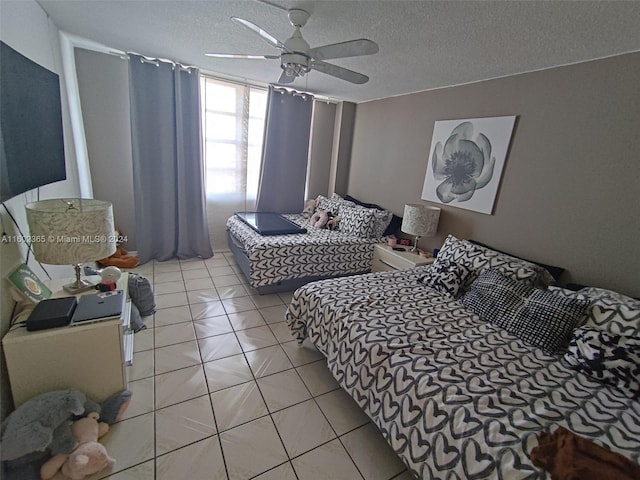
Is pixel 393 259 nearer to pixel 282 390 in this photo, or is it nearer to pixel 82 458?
pixel 282 390

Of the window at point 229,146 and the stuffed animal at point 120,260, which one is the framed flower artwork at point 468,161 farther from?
the stuffed animal at point 120,260

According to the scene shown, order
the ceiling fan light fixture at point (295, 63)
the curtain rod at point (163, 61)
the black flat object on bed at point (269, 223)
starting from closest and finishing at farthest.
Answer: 1. the ceiling fan light fixture at point (295, 63)
2. the curtain rod at point (163, 61)
3. the black flat object on bed at point (269, 223)

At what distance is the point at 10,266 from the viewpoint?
4.62 ft

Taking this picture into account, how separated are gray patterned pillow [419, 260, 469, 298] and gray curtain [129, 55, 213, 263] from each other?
A: 112 inches

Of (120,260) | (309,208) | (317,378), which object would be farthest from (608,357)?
(120,260)

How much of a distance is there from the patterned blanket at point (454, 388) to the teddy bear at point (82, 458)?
3.97ft

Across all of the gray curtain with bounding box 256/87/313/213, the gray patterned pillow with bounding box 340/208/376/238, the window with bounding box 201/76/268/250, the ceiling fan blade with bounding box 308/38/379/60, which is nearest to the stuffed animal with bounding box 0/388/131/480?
the ceiling fan blade with bounding box 308/38/379/60

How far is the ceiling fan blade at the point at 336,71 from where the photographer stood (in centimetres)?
180

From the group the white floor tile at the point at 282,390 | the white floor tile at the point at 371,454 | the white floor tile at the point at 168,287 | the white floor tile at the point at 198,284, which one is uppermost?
the white floor tile at the point at 198,284

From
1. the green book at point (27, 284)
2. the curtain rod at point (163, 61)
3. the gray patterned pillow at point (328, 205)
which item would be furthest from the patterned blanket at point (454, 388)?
the curtain rod at point (163, 61)

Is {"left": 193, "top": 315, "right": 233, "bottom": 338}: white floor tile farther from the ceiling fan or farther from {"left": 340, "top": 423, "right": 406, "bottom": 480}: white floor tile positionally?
the ceiling fan

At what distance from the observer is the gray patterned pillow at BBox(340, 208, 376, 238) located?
340cm

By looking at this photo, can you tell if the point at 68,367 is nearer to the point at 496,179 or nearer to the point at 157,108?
the point at 157,108

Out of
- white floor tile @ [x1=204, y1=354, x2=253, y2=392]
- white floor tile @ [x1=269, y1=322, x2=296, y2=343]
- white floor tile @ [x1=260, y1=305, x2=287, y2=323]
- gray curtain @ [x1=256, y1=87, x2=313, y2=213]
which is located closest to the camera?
white floor tile @ [x1=204, y1=354, x2=253, y2=392]
